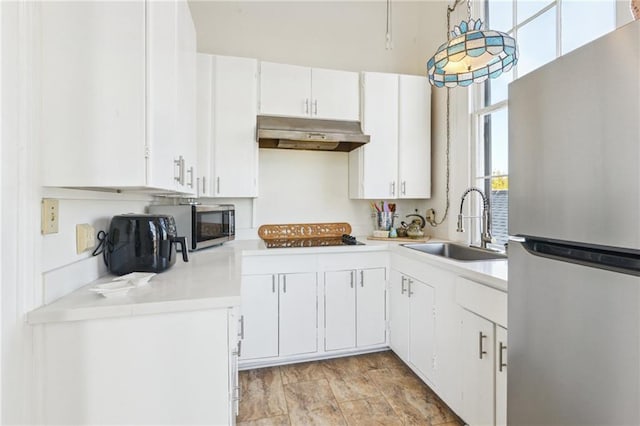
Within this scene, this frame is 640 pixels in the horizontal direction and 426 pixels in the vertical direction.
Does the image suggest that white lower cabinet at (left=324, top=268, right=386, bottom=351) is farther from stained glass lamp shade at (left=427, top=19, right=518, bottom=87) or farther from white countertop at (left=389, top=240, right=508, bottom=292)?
stained glass lamp shade at (left=427, top=19, right=518, bottom=87)

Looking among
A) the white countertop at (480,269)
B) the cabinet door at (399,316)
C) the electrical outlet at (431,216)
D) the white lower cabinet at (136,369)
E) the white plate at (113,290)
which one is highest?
the electrical outlet at (431,216)

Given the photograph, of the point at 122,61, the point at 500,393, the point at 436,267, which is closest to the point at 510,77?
the point at 436,267

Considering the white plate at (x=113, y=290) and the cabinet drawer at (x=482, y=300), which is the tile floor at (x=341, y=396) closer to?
the cabinet drawer at (x=482, y=300)

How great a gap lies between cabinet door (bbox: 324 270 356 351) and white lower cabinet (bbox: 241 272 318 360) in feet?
0.33

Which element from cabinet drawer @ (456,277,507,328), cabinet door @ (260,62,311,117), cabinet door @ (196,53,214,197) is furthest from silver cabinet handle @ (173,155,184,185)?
cabinet drawer @ (456,277,507,328)

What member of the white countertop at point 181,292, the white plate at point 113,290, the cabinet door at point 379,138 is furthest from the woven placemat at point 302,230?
the white plate at point 113,290

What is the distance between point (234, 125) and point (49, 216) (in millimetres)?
1634

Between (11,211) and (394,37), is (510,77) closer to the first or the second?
(394,37)

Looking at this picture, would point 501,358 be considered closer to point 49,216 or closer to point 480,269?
point 480,269

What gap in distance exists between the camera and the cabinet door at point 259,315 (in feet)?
7.47

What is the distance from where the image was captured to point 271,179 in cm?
288

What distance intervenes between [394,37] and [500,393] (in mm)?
3061

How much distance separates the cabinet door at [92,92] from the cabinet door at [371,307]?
6.13 feet

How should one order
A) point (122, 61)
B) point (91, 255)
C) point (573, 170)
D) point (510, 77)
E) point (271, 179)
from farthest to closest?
point (271, 179), point (510, 77), point (91, 255), point (122, 61), point (573, 170)
